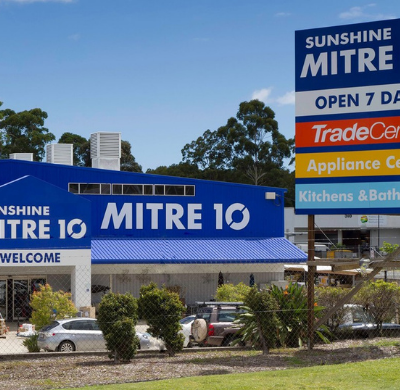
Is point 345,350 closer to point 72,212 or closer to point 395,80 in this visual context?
point 395,80

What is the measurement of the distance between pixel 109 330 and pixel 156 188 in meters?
25.2

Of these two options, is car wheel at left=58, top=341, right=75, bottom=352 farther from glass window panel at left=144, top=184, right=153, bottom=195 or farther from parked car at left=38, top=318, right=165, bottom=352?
glass window panel at left=144, top=184, right=153, bottom=195

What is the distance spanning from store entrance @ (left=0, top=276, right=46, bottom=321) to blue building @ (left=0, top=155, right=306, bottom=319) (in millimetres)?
47

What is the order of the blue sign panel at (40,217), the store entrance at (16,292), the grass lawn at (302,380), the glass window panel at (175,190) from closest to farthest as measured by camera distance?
the grass lawn at (302,380)
the blue sign panel at (40,217)
the store entrance at (16,292)
the glass window panel at (175,190)

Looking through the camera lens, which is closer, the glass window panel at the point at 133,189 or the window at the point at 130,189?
the window at the point at 130,189

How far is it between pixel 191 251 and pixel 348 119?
22.8 metres

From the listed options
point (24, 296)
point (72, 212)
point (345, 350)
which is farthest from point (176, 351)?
point (24, 296)

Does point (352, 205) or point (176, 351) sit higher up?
point (352, 205)

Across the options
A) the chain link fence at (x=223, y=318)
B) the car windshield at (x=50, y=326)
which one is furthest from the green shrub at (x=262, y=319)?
the car windshield at (x=50, y=326)

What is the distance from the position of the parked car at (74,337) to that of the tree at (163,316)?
464 centimetres

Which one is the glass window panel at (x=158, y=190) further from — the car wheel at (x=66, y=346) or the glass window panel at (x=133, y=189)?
the car wheel at (x=66, y=346)

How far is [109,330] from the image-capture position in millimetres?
14656

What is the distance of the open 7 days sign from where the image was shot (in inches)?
640

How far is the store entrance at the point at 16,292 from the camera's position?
3419 centimetres
